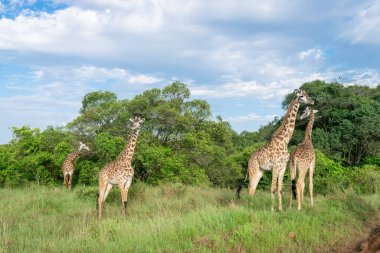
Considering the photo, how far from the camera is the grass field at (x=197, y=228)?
6784mm

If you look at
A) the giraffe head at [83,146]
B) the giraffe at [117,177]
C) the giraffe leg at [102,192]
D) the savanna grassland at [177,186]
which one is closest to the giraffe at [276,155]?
the savanna grassland at [177,186]

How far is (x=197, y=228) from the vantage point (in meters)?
7.32

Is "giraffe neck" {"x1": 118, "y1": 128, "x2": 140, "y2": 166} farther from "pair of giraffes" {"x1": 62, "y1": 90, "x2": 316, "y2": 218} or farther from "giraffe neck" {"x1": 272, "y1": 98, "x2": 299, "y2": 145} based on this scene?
"giraffe neck" {"x1": 272, "y1": 98, "x2": 299, "y2": 145}

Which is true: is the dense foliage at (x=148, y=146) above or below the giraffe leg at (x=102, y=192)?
above

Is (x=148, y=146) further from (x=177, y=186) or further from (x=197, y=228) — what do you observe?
(x=197, y=228)

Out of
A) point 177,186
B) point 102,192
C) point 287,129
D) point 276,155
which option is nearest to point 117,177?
point 102,192

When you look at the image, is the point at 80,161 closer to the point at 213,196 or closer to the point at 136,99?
the point at 136,99

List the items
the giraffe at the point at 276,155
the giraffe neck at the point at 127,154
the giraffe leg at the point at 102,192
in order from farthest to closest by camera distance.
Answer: the giraffe neck at the point at 127,154, the giraffe leg at the point at 102,192, the giraffe at the point at 276,155

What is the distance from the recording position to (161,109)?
1923 cm

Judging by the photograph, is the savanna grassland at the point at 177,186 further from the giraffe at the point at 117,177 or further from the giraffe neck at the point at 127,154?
the giraffe neck at the point at 127,154

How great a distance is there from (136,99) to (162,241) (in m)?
14.1

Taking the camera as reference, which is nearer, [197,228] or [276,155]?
[197,228]

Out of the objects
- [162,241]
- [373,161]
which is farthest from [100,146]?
[373,161]

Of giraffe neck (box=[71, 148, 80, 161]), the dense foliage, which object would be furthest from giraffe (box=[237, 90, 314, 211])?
giraffe neck (box=[71, 148, 80, 161])
